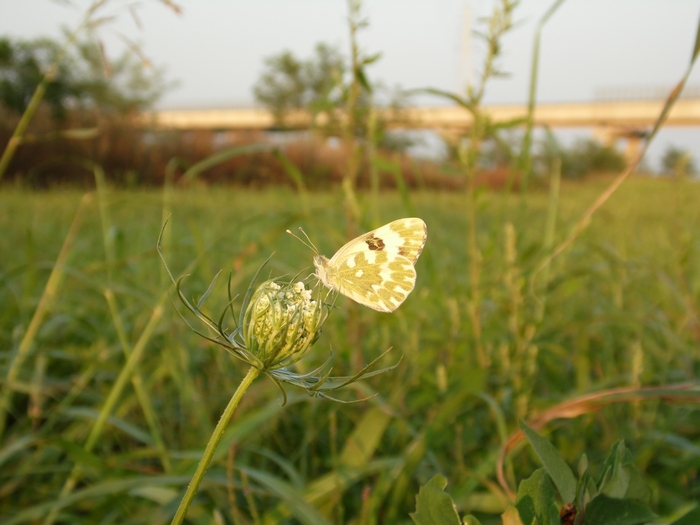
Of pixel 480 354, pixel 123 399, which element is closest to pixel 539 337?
pixel 480 354

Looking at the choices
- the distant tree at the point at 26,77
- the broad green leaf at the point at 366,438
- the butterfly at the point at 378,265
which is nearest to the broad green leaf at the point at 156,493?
the broad green leaf at the point at 366,438

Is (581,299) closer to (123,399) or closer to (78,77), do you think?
(123,399)

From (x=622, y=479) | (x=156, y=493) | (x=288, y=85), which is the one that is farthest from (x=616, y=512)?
(x=288, y=85)

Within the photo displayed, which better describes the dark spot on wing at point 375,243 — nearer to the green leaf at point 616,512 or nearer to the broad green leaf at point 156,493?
the green leaf at point 616,512

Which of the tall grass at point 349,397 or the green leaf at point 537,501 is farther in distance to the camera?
the tall grass at point 349,397

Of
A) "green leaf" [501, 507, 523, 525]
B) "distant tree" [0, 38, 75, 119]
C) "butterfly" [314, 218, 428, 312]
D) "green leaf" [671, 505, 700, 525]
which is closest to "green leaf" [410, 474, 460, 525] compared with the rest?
"green leaf" [501, 507, 523, 525]

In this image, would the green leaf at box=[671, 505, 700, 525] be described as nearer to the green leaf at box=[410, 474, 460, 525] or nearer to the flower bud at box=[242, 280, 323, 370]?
the green leaf at box=[410, 474, 460, 525]
